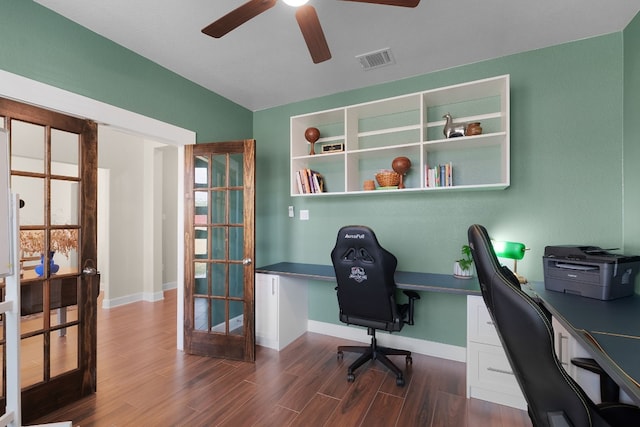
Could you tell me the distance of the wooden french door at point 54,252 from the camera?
184 centimetres

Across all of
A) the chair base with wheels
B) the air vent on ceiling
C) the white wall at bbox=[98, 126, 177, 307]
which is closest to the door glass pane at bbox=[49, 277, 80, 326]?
the chair base with wheels

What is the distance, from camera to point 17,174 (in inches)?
70.9

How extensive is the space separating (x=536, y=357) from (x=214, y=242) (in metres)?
2.73

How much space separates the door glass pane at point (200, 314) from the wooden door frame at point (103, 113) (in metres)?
0.15

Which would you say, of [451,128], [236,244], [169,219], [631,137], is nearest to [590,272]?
[631,137]

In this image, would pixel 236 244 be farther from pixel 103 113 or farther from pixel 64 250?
pixel 103 113

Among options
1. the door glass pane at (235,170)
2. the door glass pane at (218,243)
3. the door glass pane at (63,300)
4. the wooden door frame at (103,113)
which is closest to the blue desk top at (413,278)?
the door glass pane at (218,243)

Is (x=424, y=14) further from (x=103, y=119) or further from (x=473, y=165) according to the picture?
(x=103, y=119)

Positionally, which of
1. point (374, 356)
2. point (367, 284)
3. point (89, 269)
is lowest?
point (374, 356)

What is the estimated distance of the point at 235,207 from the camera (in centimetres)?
286

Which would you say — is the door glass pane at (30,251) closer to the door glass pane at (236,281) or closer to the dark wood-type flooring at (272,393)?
the dark wood-type flooring at (272,393)

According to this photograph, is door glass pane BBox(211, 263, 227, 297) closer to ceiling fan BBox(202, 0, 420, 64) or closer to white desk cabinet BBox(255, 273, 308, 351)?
white desk cabinet BBox(255, 273, 308, 351)

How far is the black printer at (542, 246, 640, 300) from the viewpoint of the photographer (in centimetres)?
161

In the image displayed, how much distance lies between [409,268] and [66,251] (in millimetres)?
2834
